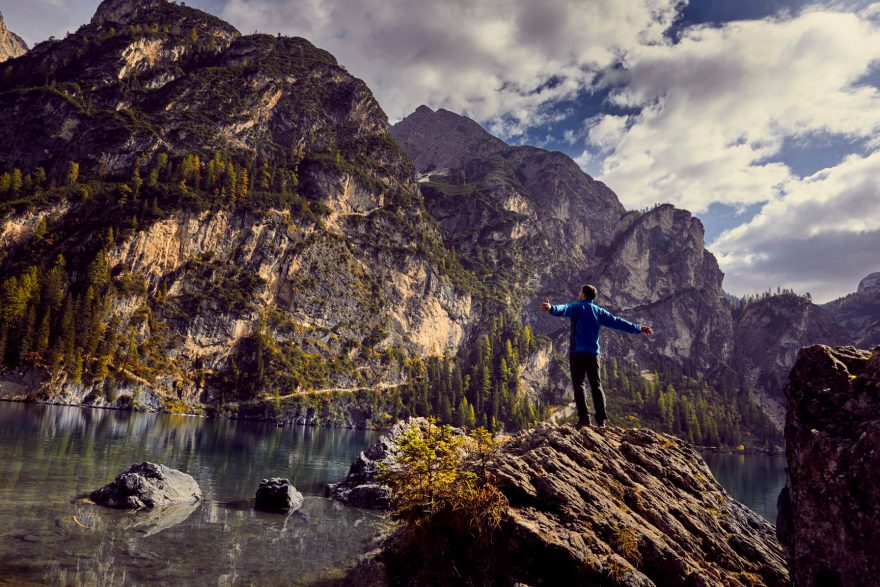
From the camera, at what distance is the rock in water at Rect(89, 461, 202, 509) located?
69.3ft

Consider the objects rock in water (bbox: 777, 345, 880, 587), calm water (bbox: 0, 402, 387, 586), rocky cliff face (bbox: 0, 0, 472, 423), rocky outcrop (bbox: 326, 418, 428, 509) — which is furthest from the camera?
rocky cliff face (bbox: 0, 0, 472, 423)

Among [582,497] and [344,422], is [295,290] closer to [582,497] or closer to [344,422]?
[344,422]

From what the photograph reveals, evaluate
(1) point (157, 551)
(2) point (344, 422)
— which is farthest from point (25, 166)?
(1) point (157, 551)

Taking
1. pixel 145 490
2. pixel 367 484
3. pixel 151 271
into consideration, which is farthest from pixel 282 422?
pixel 145 490

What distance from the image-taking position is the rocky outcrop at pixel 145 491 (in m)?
21.1

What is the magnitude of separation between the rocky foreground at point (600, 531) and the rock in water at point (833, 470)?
2289mm

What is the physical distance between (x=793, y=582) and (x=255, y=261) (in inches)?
7718

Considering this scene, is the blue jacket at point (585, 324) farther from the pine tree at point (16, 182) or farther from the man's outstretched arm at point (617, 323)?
the pine tree at point (16, 182)

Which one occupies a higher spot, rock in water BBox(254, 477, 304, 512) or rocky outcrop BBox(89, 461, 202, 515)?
rocky outcrop BBox(89, 461, 202, 515)

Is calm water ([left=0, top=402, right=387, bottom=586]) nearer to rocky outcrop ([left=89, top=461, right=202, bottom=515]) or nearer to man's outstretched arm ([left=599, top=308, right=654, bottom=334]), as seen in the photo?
rocky outcrop ([left=89, top=461, right=202, bottom=515])

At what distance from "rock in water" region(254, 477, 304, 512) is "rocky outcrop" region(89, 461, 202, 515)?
327 centimetres

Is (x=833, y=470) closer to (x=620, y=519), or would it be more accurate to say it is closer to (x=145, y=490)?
(x=620, y=519)

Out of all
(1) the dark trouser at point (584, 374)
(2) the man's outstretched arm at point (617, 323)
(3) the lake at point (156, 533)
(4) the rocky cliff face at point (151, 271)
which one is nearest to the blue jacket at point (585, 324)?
(2) the man's outstretched arm at point (617, 323)

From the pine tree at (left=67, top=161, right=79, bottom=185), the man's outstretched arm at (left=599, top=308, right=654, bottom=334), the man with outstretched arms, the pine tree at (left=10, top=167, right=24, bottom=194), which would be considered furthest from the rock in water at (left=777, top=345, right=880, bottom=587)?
the pine tree at (left=67, top=161, right=79, bottom=185)
